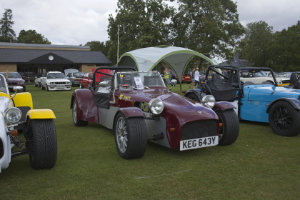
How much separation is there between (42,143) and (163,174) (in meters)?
1.70

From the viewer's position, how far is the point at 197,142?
4.56m

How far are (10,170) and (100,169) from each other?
1295 mm

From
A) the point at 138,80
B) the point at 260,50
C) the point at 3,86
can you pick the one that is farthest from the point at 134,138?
the point at 260,50

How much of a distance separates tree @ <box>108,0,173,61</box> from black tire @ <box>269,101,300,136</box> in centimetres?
2591

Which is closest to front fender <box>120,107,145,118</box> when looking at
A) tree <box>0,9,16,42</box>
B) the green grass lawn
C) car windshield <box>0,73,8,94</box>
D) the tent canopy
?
the green grass lawn

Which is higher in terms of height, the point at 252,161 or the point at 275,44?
the point at 275,44

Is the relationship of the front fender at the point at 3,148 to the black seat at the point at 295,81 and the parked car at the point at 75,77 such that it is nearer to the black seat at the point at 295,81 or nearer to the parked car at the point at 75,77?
the black seat at the point at 295,81

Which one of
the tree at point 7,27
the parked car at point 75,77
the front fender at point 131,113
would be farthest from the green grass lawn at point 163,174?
the tree at point 7,27

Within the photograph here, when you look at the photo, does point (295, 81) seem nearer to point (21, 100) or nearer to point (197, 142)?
point (197, 142)

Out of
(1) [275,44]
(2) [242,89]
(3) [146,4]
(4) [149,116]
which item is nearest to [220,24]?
(3) [146,4]

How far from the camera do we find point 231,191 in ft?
11.0

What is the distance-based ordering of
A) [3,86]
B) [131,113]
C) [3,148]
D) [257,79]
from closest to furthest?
[3,148], [131,113], [3,86], [257,79]

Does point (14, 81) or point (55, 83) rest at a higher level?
point (14, 81)

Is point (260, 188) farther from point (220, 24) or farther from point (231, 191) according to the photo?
point (220, 24)
